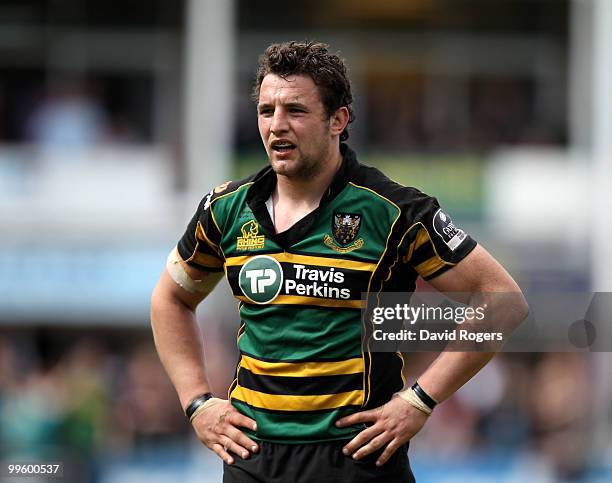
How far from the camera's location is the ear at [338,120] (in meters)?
5.34

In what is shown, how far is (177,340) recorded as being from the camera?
5.76m

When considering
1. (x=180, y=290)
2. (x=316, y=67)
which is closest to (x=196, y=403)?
(x=180, y=290)

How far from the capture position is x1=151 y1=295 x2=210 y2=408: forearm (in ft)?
18.8

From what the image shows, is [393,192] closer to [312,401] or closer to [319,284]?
[319,284]

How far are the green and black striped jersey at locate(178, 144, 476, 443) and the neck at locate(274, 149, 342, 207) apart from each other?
0.21 feet

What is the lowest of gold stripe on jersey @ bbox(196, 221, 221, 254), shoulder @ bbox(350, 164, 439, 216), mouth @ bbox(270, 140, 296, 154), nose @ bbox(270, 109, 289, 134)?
gold stripe on jersey @ bbox(196, 221, 221, 254)

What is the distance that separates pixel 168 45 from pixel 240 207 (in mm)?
16325

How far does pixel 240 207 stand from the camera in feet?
17.7

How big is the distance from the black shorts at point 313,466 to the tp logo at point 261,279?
1.89 ft

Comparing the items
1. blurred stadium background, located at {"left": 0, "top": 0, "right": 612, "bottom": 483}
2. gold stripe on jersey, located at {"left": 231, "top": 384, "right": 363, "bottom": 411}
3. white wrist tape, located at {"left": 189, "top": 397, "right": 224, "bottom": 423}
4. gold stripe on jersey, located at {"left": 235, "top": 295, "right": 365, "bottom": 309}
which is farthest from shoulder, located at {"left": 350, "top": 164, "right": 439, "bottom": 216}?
blurred stadium background, located at {"left": 0, "top": 0, "right": 612, "bottom": 483}

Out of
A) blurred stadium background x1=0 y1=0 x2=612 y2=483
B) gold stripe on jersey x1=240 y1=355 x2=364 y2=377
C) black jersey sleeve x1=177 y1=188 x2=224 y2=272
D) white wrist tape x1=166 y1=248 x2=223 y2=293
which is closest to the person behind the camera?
gold stripe on jersey x1=240 y1=355 x2=364 y2=377

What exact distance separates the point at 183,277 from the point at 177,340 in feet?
0.91

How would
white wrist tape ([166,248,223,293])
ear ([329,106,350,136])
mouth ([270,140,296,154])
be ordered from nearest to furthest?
1. mouth ([270,140,296,154])
2. ear ([329,106,350,136])
3. white wrist tape ([166,248,223,293])

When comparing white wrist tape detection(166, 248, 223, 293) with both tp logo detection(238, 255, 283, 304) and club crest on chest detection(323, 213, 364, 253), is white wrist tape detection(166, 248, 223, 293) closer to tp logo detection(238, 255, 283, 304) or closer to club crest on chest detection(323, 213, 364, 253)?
tp logo detection(238, 255, 283, 304)
